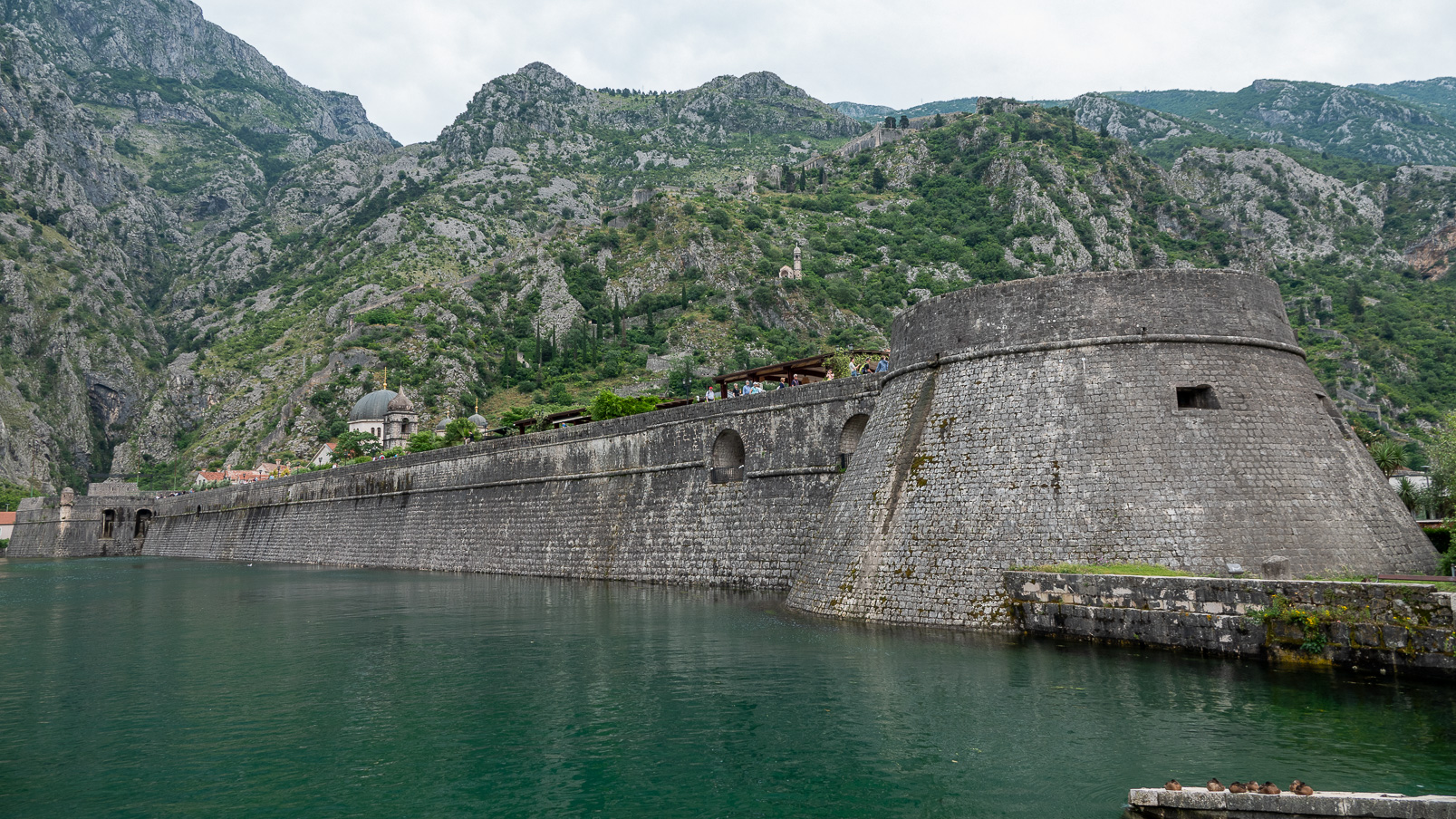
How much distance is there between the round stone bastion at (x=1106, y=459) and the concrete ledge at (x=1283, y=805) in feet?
25.6

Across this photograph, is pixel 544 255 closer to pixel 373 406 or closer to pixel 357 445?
pixel 373 406

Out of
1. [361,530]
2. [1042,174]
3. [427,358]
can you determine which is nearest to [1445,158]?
[1042,174]

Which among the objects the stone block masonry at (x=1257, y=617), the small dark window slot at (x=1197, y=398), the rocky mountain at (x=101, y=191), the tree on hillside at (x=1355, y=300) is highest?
the rocky mountain at (x=101, y=191)

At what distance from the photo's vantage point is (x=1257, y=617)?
13.1 meters

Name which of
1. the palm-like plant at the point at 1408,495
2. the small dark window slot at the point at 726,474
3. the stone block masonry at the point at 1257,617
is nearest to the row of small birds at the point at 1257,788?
the stone block masonry at the point at 1257,617

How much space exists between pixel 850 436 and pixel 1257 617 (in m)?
12.3

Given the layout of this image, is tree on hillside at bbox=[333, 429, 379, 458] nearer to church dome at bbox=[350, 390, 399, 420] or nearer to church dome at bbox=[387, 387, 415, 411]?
church dome at bbox=[350, 390, 399, 420]

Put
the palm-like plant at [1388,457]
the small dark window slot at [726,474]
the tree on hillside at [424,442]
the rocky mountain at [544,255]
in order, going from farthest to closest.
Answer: the rocky mountain at [544,255] → the tree on hillside at [424,442] → the small dark window slot at [726,474] → the palm-like plant at [1388,457]

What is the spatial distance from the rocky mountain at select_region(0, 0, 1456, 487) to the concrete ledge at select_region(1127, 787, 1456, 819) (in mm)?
62142

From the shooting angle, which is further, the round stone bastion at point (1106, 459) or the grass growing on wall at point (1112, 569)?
the round stone bastion at point (1106, 459)

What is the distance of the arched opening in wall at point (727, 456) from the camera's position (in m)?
27.8

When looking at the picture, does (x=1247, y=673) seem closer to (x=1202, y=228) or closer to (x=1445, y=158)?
(x=1202, y=228)

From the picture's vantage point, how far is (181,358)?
385ft

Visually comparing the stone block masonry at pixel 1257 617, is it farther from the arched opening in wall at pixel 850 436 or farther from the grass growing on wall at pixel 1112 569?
the arched opening in wall at pixel 850 436
